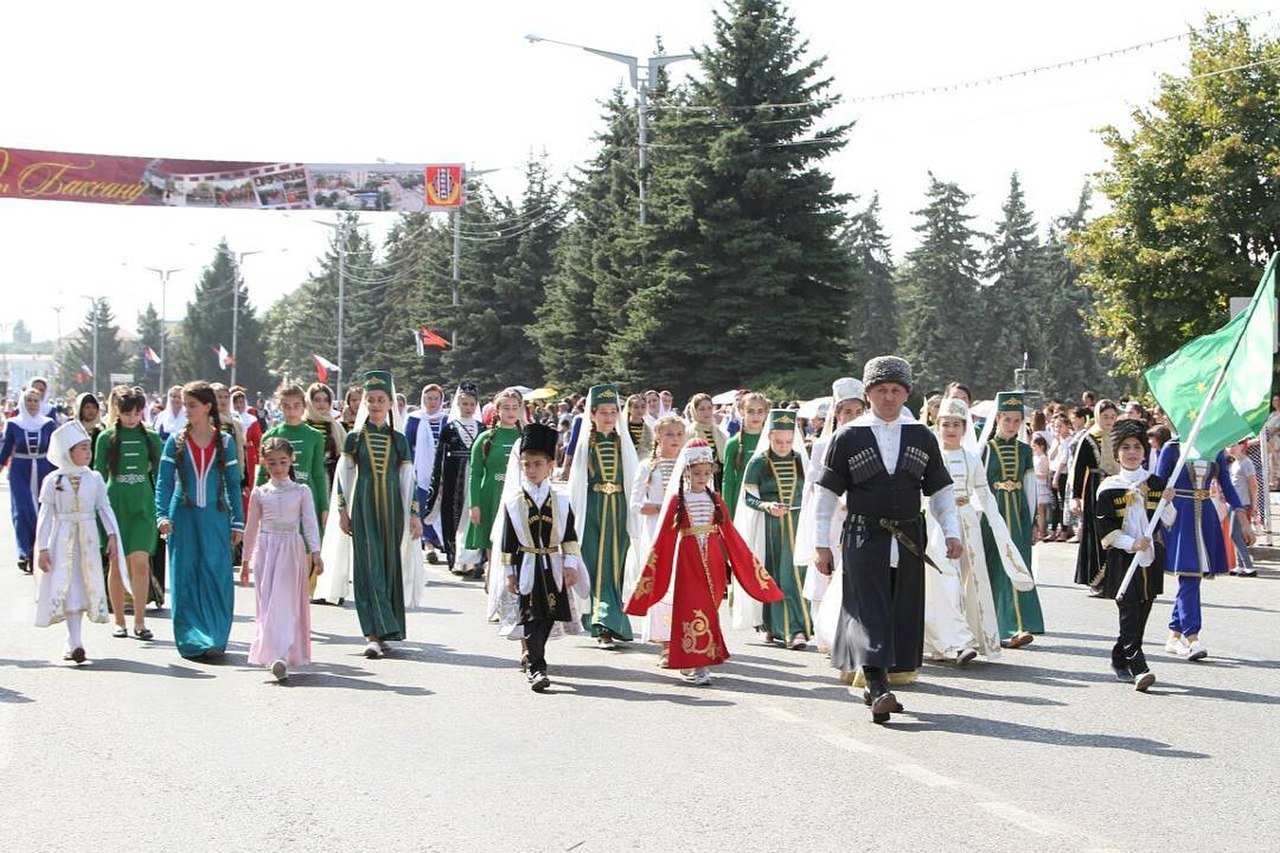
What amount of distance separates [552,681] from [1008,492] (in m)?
4.61

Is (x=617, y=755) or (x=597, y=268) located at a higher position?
(x=597, y=268)

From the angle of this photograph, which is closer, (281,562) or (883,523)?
(883,523)

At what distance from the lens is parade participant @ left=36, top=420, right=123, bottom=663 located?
1181 cm

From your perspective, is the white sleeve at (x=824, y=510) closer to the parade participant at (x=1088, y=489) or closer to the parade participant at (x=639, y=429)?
the parade participant at (x=1088, y=489)

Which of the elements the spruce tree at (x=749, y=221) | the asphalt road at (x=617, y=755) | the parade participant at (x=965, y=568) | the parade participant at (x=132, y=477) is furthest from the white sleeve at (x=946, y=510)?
the spruce tree at (x=749, y=221)

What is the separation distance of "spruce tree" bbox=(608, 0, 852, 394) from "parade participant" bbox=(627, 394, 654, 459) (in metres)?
30.7

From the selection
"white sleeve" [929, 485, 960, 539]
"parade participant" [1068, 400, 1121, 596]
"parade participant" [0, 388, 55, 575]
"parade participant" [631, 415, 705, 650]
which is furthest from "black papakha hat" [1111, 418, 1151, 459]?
"parade participant" [0, 388, 55, 575]

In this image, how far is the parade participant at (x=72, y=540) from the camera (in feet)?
38.8

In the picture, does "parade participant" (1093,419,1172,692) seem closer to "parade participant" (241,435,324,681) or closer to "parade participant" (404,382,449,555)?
"parade participant" (241,435,324,681)

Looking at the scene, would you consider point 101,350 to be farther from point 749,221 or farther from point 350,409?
point 350,409

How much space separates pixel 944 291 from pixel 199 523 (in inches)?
2980

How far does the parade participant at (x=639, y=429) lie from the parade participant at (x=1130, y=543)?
4867 millimetres

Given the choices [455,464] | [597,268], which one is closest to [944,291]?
[597,268]

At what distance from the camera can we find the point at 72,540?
39.7 ft
